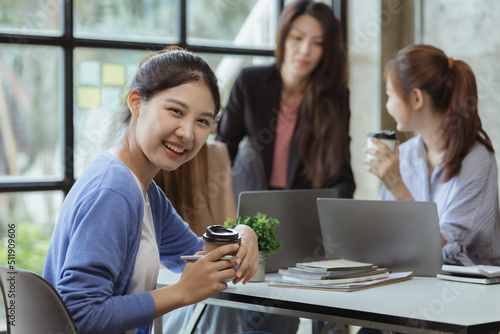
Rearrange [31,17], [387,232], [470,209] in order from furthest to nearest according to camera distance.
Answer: [31,17]
[470,209]
[387,232]

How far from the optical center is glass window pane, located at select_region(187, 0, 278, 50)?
12.0ft

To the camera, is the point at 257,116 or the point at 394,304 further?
the point at 257,116

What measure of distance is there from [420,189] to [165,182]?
109 centimetres

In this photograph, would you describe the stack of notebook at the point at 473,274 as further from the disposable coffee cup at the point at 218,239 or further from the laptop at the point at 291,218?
the disposable coffee cup at the point at 218,239

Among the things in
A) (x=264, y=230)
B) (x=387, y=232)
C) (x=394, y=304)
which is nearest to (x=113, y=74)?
(x=264, y=230)

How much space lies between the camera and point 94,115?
131 inches

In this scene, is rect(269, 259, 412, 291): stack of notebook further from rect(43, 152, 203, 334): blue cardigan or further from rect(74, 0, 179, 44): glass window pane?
rect(74, 0, 179, 44): glass window pane

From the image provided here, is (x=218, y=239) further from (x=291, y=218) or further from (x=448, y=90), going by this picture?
(x=448, y=90)

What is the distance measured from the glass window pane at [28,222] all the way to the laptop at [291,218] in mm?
1382

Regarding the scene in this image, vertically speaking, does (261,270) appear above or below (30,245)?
above

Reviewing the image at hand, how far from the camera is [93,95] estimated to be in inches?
131

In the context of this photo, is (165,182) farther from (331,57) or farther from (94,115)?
(331,57)

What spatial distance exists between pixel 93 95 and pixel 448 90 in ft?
5.68

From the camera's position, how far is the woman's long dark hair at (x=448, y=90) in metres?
2.67
